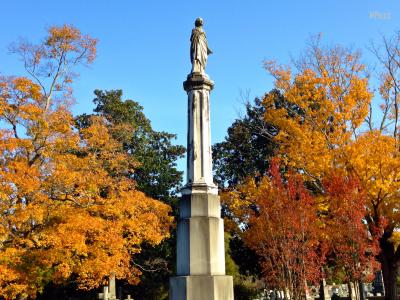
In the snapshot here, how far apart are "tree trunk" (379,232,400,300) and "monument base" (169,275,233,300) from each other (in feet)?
42.9

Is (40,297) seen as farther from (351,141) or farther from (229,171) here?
(351,141)

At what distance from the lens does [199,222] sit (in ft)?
30.2

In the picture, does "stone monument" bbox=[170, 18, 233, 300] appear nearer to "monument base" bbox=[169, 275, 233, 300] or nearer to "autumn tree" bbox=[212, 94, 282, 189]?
"monument base" bbox=[169, 275, 233, 300]

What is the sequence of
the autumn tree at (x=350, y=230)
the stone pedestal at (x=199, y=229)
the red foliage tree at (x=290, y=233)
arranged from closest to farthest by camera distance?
the stone pedestal at (x=199, y=229) → the autumn tree at (x=350, y=230) → the red foliage tree at (x=290, y=233)

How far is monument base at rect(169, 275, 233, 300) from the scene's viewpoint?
8617 mm

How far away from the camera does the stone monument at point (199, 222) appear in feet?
28.7

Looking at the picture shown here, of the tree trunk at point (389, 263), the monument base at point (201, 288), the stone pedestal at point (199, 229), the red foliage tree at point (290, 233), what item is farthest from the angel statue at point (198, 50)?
the tree trunk at point (389, 263)

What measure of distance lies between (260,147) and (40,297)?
19271 millimetres

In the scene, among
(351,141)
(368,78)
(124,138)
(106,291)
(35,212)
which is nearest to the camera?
(35,212)

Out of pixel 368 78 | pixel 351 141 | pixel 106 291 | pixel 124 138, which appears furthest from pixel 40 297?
pixel 368 78

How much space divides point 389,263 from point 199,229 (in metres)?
13.9

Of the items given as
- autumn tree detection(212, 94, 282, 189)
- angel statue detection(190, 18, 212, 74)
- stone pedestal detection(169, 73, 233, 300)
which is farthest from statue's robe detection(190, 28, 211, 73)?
autumn tree detection(212, 94, 282, 189)

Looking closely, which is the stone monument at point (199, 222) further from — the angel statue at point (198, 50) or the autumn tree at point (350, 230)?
the autumn tree at point (350, 230)

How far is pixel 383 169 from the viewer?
17.3 meters
